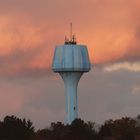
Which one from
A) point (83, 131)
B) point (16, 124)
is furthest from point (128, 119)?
point (16, 124)

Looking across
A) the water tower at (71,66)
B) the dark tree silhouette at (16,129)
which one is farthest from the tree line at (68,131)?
the water tower at (71,66)

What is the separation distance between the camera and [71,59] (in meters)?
164

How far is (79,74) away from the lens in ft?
547

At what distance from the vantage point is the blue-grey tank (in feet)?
538

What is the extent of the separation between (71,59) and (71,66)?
168 cm

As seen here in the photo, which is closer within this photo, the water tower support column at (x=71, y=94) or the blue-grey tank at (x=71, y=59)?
A: the blue-grey tank at (x=71, y=59)

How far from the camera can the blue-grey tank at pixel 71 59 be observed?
16388 cm

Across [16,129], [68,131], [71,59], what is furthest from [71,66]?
[16,129]

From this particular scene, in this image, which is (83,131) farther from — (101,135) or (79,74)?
(79,74)

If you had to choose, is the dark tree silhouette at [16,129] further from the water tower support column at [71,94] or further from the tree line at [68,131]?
the water tower support column at [71,94]

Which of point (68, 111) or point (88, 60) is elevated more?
point (88, 60)

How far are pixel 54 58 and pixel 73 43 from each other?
5.48 metres

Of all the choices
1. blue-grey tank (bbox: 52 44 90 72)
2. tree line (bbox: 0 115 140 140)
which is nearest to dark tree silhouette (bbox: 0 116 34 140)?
tree line (bbox: 0 115 140 140)

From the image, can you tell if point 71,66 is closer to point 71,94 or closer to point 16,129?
point 71,94
